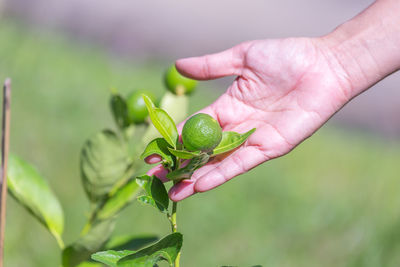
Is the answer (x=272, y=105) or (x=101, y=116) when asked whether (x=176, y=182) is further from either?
(x=101, y=116)

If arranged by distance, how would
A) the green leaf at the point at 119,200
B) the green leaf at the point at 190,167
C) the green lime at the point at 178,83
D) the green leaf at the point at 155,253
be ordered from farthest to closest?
the green lime at the point at 178,83, the green leaf at the point at 119,200, the green leaf at the point at 190,167, the green leaf at the point at 155,253

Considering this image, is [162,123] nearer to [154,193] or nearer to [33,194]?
[154,193]

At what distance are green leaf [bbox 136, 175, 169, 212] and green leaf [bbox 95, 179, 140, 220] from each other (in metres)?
0.16

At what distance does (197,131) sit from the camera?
3.02ft

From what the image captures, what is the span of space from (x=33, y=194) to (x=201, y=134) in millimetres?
492

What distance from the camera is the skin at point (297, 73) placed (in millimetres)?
1267

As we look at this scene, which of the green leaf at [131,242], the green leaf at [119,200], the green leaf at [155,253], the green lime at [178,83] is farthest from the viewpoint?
the green lime at [178,83]

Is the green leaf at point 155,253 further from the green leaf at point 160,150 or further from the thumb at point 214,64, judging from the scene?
the thumb at point 214,64

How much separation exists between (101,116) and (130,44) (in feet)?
9.17

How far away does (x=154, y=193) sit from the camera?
2.96ft

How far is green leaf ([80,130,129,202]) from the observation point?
1.10 metres

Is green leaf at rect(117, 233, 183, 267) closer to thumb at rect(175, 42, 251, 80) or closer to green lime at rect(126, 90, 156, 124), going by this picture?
green lime at rect(126, 90, 156, 124)

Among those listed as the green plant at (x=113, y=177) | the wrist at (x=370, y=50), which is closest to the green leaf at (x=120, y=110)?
the green plant at (x=113, y=177)

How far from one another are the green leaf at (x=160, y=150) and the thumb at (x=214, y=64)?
0.38 m
